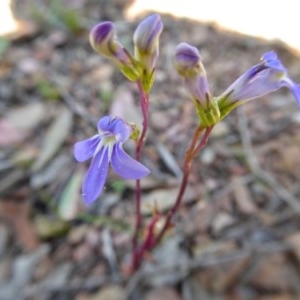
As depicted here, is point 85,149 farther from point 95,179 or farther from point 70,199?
point 70,199

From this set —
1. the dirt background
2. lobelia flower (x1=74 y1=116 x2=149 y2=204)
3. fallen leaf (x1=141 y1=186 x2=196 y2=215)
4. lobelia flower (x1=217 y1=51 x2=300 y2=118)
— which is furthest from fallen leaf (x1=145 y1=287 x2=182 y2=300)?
lobelia flower (x1=217 y1=51 x2=300 y2=118)

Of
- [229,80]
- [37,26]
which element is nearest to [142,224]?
[229,80]

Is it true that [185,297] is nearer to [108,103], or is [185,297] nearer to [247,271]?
[247,271]

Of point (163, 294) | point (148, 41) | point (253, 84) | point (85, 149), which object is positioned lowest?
point (163, 294)

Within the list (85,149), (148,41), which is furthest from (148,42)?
(85,149)

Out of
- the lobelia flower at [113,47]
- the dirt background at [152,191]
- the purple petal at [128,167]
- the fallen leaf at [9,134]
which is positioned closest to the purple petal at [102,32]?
the lobelia flower at [113,47]
